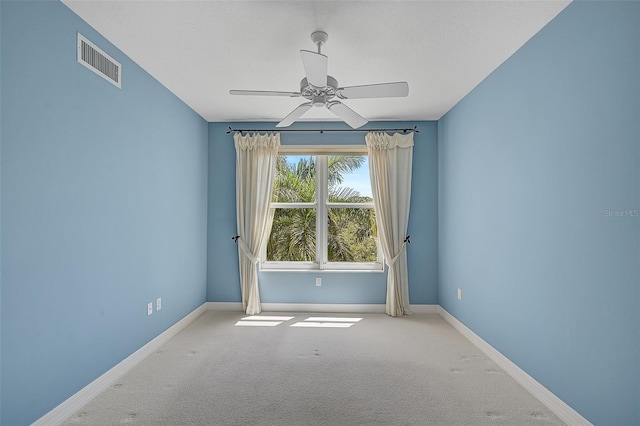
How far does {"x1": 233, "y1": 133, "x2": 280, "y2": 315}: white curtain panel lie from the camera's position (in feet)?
13.8

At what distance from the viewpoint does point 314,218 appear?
14.7 feet

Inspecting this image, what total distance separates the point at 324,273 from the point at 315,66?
2.84 meters

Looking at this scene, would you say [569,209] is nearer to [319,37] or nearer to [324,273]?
[319,37]

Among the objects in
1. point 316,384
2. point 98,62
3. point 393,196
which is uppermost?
point 98,62

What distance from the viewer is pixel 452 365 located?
9.00 feet

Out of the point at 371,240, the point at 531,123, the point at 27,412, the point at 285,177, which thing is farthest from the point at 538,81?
the point at 27,412

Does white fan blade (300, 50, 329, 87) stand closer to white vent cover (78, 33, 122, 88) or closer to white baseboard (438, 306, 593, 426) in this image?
white vent cover (78, 33, 122, 88)

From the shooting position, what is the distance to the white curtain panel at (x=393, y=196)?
164 inches

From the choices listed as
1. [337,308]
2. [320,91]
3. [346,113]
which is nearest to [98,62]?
[320,91]

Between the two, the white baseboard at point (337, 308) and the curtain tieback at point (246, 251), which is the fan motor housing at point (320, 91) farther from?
the white baseboard at point (337, 308)

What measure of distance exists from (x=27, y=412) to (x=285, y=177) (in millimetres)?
3318

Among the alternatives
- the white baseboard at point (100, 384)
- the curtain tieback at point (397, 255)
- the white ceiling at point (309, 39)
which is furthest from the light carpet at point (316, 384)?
the white ceiling at point (309, 39)

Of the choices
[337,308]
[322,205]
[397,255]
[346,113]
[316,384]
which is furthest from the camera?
[322,205]

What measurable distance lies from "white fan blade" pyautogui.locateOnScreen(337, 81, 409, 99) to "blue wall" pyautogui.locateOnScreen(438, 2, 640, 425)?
94 cm
